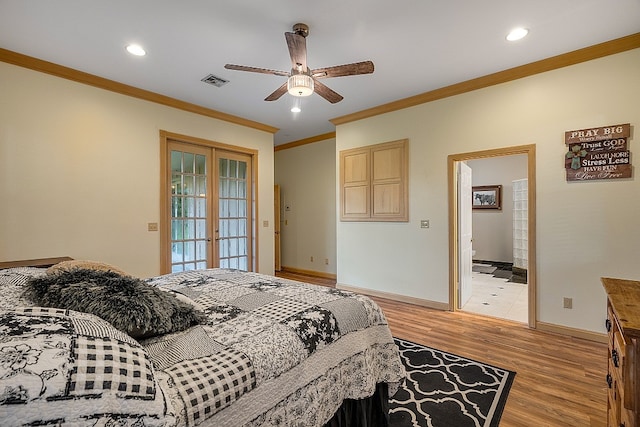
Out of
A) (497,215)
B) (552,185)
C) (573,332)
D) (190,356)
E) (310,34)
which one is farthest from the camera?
(497,215)

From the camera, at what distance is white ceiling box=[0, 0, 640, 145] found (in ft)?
7.29

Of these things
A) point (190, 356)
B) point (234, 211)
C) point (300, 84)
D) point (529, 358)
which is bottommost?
point (529, 358)

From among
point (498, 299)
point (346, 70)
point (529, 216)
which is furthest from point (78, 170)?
point (498, 299)

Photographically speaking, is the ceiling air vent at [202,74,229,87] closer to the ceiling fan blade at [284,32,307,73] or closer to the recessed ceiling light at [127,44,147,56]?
the recessed ceiling light at [127,44,147,56]

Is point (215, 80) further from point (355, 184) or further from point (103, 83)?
point (355, 184)

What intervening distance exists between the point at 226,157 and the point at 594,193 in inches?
180

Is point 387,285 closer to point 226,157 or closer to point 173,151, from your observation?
point 226,157

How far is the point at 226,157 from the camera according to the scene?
4.70 metres

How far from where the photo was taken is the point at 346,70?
2.39 meters

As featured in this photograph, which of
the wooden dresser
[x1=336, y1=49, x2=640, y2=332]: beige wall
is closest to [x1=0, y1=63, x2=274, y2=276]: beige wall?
[x1=336, y1=49, x2=640, y2=332]: beige wall

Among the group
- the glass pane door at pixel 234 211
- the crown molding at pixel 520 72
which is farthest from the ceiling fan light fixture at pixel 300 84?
the glass pane door at pixel 234 211

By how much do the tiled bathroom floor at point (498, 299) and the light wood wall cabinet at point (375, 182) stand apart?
4.99 feet

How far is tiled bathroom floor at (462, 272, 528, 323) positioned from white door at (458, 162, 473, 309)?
20cm

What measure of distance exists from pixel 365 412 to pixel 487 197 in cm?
706
